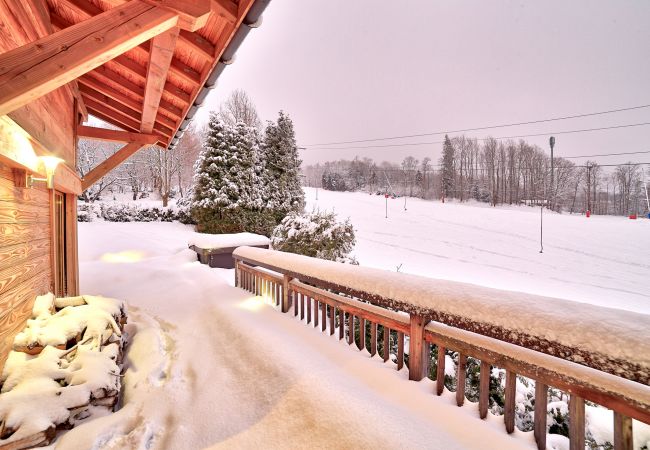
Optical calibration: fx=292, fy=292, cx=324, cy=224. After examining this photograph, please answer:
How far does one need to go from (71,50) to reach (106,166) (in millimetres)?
4763

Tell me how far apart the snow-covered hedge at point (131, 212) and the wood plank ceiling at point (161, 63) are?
46.8ft

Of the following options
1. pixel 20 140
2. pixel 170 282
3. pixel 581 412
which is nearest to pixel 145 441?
pixel 20 140

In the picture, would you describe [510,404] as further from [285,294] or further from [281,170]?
[281,170]

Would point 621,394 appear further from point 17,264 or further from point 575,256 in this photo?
point 575,256

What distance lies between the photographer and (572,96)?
13125 centimetres

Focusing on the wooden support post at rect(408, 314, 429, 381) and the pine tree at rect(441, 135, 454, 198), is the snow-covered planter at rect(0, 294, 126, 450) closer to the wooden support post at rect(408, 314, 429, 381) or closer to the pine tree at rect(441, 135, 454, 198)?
the wooden support post at rect(408, 314, 429, 381)

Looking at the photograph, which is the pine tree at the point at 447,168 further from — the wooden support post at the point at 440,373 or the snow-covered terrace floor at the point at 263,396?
the wooden support post at the point at 440,373

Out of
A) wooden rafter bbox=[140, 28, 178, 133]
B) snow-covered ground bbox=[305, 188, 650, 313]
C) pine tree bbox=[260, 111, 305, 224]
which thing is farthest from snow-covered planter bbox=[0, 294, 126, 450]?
Answer: pine tree bbox=[260, 111, 305, 224]

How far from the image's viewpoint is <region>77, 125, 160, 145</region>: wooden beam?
564 cm

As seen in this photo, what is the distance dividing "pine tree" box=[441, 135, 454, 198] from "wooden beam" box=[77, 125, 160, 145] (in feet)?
159

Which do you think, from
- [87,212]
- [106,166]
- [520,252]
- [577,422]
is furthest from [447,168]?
[577,422]

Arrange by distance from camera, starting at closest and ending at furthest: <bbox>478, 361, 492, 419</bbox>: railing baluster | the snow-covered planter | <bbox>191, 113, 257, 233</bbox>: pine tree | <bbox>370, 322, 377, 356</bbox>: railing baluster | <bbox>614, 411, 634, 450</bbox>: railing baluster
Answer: <bbox>614, 411, 634, 450</bbox>: railing baluster
the snow-covered planter
<bbox>478, 361, 492, 419</bbox>: railing baluster
<bbox>370, 322, 377, 356</bbox>: railing baluster
<bbox>191, 113, 257, 233</bbox>: pine tree

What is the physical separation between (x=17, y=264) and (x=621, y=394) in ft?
14.2

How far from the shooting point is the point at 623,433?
1604 mm
